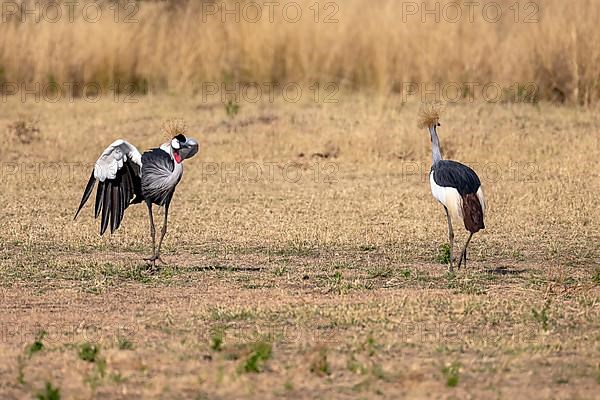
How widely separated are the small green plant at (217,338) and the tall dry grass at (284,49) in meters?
8.95

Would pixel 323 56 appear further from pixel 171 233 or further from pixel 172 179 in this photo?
pixel 172 179

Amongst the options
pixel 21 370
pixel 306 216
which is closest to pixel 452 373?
pixel 21 370

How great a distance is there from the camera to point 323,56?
1568 cm

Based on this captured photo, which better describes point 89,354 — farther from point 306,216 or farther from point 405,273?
point 306,216

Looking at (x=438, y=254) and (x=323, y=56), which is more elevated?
(x=323, y=56)

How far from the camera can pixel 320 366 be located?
18.6 feet

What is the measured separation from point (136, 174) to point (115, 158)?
8.3 inches

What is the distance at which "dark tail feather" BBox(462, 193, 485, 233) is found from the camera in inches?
306

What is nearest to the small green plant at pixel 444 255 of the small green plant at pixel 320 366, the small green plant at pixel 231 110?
the small green plant at pixel 320 366

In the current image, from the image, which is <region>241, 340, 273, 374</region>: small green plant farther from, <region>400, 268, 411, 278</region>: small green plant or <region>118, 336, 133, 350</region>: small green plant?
<region>400, 268, 411, 278</region>: small green plant

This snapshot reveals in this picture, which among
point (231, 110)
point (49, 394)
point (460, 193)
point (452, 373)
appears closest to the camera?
point (49, 394)

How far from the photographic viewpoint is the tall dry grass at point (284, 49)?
14969mm

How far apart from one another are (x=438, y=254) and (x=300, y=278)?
4.52 feet

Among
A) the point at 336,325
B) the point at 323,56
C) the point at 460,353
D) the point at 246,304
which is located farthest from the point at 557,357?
the point at 323,56
